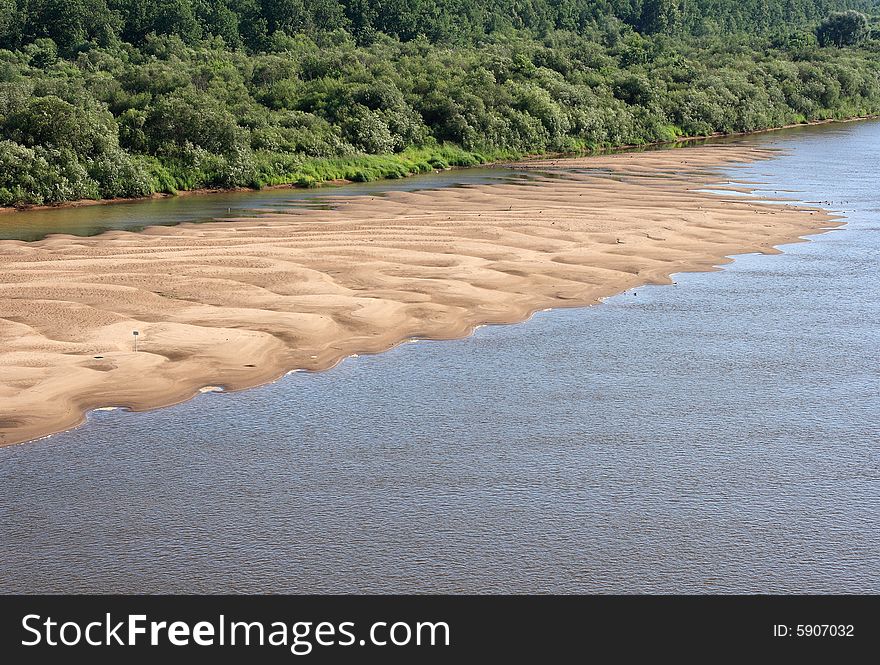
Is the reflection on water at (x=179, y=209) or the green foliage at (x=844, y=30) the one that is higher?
the green foliage at (x=844, y=30)

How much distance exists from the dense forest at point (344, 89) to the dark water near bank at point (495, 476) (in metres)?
28.5

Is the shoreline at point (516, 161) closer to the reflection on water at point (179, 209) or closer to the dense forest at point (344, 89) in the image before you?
the dense forest at point (344, 89)

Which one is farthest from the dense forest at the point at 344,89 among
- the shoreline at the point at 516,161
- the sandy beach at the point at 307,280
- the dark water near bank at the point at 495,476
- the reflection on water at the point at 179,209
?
the dark water near bank at the point at 495,476

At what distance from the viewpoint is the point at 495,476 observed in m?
16.4

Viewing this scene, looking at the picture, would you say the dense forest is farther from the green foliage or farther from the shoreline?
the shoreline

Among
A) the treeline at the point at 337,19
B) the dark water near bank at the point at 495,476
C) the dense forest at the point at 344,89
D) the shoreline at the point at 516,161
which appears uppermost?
the treeline at the point at 337,19

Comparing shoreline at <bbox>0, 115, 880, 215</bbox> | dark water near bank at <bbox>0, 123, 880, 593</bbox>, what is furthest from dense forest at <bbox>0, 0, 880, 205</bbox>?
dark water near bank at <bbox>0, 123, 880, 593</bbox>

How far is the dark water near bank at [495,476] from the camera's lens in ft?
44.5

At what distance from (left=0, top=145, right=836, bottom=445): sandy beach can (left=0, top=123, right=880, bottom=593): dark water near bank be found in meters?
1.14

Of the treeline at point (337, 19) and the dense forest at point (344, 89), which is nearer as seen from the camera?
the dense forest at point (344, 89)

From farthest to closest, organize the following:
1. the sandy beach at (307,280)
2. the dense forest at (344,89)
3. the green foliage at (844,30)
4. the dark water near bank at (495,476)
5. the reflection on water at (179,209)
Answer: the green foliage at (844,30) < the dense forest at (344,89) < the reflection on water at (179,209) < the sandy beach at (307,280) < the dark water near bank at (495,476)
